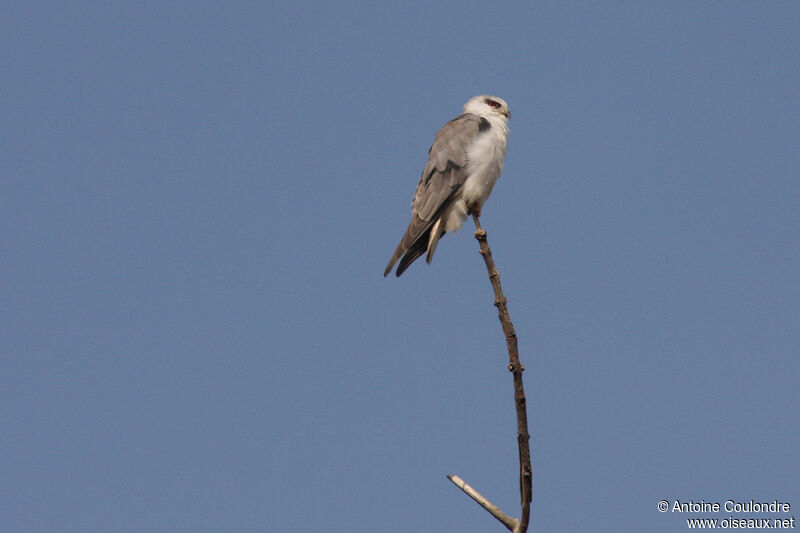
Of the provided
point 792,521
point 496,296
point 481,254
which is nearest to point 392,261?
point 481,254

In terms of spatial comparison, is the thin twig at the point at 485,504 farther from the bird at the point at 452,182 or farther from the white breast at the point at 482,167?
the white breast at the point at 482,167

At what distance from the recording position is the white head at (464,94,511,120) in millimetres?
8602

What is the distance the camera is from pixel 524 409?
4.09 meters

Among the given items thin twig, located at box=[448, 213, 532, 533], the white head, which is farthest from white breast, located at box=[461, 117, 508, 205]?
thin twig, located at box=[448, 213, 532, 533]

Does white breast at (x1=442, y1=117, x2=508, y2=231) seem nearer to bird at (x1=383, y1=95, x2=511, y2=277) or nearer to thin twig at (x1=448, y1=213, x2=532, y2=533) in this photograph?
bird at (x1=383, y1=95, x2=511, y2=277)

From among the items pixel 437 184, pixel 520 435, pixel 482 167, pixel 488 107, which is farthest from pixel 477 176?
pixel 520 435

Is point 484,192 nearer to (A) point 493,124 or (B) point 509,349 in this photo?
(A) point 493,124

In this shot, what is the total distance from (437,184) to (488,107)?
156 centimetres

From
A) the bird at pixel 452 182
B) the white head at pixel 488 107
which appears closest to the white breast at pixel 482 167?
the bird at pixel 452 182

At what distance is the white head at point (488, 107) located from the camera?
8602mm

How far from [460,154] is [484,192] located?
422 mm

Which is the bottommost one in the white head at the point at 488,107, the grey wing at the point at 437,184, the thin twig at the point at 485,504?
the thin twig at the point at 485,504

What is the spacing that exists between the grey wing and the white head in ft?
2.03

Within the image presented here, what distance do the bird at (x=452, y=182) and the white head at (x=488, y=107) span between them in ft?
2.05
